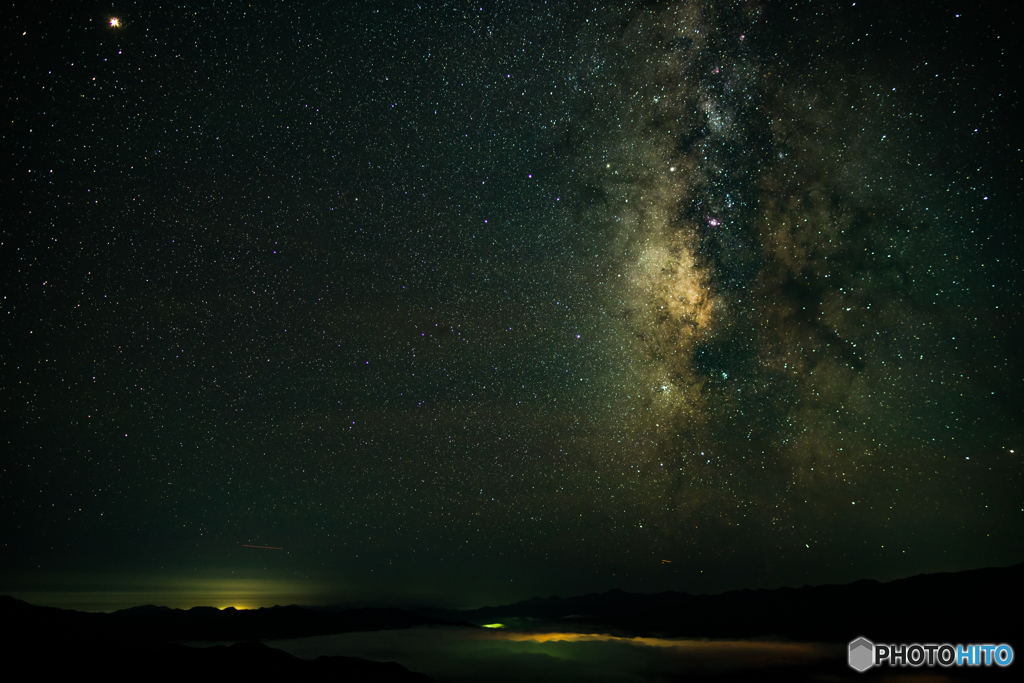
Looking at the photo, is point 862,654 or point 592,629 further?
point 592,629

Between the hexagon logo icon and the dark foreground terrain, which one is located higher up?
the hexagon logo icon

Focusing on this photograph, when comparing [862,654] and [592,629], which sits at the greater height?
[862,654]

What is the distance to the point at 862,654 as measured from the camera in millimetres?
10719

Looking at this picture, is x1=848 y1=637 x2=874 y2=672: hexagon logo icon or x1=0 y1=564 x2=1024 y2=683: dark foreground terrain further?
x1=0 y1=564 x2=1024 y2=683: dark foreground terrain

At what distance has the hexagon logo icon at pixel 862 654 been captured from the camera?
412 inches

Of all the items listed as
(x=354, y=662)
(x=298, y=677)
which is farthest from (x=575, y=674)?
(x=354, y=662)

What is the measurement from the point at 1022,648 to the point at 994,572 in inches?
721

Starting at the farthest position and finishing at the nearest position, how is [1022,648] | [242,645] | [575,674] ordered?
1. [242,645]
2. [1022,648]
3. [575,674]

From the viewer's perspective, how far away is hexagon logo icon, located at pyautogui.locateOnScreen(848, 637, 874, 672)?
10.5 metres

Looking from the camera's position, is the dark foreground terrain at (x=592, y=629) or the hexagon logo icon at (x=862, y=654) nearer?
the hexagon logo icon at (x=862, y=654)

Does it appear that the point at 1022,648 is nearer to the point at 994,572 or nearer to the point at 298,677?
the point at 994,572

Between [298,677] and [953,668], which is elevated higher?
[953,668]

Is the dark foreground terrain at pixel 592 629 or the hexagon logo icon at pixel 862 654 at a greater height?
the hexagon logo icon at pixel 862 654

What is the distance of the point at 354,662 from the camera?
55.0m
